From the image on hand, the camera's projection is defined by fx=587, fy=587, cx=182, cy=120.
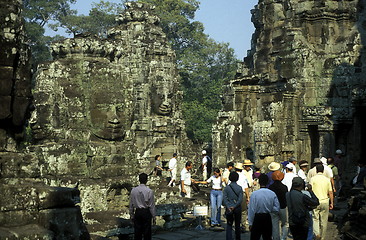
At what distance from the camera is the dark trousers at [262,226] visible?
816 centimetres

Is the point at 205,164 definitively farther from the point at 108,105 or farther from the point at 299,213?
the point at 299,213

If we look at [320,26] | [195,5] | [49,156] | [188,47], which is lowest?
[49,156]

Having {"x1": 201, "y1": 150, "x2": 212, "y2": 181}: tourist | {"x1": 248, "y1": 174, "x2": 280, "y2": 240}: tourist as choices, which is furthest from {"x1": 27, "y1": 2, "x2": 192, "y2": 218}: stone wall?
{"x1": 201, "y1": 150, "x2": 212, "y2": 181}: tourist

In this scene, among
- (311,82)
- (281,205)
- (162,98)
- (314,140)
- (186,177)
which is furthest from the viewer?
(162,98)

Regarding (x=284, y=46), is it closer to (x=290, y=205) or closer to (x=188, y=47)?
(x=290, y=205)

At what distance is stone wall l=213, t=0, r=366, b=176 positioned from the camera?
17.9 metres

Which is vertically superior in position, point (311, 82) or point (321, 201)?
point (311, 82)

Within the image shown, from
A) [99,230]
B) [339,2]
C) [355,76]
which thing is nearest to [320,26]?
[339,2]

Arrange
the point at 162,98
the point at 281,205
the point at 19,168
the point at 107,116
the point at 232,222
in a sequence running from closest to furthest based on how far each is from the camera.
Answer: the point at 19,168 < the point at 281,205 < the point at 232,222 < the point at 107,116 < the point at 162,98

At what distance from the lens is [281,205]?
29.9ft

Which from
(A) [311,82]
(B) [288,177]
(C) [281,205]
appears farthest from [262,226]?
(A) [311,82]

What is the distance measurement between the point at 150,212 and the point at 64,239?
2236mm

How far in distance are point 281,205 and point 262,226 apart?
1.03m

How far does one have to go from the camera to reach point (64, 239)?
6215 millimetres
